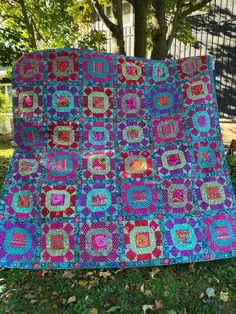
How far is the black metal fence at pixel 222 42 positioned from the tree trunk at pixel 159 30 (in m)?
5.44

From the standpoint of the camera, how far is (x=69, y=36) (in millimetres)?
7191

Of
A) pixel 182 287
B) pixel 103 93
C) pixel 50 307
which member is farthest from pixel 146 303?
pixel 103 93

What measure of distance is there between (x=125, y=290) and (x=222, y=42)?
31.0 ft

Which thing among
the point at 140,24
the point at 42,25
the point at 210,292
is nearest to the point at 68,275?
the point at 210,292

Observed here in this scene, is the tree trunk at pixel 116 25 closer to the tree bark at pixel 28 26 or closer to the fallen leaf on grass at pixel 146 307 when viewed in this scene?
the tree bark at pixel 28 26

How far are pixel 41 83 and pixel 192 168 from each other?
1.76m

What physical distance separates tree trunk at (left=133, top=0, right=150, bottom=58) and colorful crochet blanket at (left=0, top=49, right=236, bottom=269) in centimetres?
248

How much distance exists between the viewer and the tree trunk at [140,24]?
5.31m

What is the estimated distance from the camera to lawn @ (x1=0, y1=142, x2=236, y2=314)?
2.33 meters

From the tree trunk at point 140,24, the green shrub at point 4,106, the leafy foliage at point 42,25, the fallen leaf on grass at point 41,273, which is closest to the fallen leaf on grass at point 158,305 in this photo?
the fallen leaf on grass at point 41,273

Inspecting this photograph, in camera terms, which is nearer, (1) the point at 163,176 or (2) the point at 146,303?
(2) the point at 146,303

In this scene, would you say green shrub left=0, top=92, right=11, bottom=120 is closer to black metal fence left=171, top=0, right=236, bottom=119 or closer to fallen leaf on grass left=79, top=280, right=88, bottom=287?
black metal fence left=171, top=0, right=236, bottom=119

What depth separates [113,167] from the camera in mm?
3068

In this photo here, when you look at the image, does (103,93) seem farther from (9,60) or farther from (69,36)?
(69,36)
